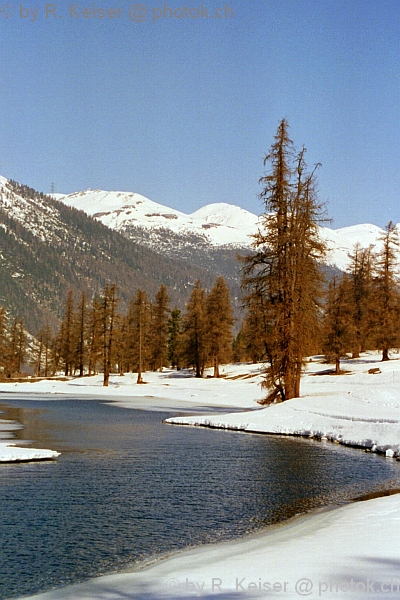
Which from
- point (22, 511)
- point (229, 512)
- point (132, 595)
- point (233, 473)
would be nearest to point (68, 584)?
point (132, 595)

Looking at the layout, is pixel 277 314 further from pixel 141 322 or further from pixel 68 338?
pixel 68 338

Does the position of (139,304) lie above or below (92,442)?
above

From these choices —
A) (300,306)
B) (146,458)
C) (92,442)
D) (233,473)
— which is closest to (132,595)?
(233,473)

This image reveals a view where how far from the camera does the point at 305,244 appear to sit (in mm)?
34719

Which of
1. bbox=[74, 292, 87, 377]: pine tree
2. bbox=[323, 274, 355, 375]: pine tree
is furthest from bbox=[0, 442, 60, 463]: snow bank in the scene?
bbox=[74, 292, 87, 377]: pine tree

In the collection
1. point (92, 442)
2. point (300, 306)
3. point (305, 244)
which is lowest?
point (92, 442)

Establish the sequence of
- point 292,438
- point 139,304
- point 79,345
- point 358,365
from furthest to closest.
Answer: point 79,345, point 139,304, point 358,365, point 292,438

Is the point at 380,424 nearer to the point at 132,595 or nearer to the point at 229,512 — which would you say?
the point at 229,512

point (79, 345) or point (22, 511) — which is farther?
point (79, 345)

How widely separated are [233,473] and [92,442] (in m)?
8.14

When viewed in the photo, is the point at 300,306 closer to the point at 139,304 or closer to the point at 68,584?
the point at 68,584

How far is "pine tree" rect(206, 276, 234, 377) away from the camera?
253 ft

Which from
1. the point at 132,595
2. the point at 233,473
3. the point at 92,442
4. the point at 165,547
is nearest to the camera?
the point at 132,595

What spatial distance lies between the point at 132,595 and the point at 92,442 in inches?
653
